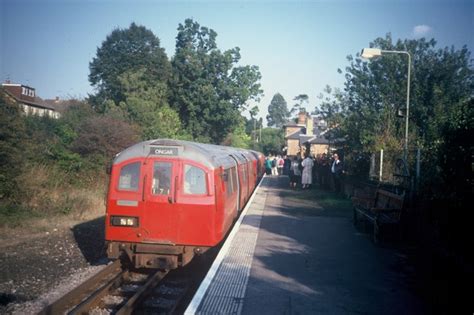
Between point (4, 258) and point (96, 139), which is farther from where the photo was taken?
point (96, 139)

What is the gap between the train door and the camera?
7629 mm

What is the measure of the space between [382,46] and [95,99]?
113ft

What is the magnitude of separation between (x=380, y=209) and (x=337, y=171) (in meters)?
9.55

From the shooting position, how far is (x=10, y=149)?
538 inches

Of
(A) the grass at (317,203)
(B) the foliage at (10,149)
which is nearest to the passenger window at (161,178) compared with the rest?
(A) the grass at (317,203)

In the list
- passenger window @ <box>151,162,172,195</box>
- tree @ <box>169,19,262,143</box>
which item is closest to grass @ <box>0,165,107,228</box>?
passenger window @ <box>151,162,172,195</box>

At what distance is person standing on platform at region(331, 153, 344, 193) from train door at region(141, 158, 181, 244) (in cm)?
1241

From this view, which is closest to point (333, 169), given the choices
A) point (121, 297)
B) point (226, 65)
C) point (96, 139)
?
point (96, 139)

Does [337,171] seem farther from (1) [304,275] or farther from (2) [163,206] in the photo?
(2) [163,206]

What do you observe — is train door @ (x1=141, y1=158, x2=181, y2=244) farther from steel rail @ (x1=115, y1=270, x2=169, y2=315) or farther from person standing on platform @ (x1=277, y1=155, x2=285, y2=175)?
person standing on platform @ (x1=277, y1=155, x2=285, y2=175)

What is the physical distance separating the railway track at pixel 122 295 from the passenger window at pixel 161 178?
1633 millimetres

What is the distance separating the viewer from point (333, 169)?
19.0 metres

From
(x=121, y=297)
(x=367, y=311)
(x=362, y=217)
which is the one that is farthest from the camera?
(x=362, y=217)

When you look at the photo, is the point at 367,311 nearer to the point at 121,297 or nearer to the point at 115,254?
the point at 121,297
